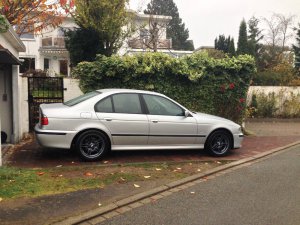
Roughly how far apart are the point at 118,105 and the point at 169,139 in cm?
139

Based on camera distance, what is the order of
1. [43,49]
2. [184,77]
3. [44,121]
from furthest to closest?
[43,49] → [184,77] → [44,121]

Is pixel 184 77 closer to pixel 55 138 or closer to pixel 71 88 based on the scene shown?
pixel 71 88

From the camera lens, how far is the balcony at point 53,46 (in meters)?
34.3

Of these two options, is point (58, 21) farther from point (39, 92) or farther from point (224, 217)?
point (224, 217)

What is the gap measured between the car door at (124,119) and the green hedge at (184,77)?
2.74 metres

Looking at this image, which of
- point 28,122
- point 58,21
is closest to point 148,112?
point 28,122

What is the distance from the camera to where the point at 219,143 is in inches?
364

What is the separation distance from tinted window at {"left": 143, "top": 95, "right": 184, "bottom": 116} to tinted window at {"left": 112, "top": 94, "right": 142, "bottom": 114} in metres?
0.25

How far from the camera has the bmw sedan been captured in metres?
7.82

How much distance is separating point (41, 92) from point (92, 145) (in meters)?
4.31

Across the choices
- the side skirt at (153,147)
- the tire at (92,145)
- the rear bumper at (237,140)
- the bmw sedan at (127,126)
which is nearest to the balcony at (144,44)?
the rear bumper at (237,140)

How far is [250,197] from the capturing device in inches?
242

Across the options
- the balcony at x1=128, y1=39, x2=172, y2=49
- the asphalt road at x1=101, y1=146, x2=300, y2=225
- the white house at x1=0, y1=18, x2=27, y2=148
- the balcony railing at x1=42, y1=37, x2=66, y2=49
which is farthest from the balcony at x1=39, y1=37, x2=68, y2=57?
the asphalt road at x1=101, y1=146, x2=300, y2=225

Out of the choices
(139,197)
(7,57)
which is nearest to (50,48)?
(7,57)
